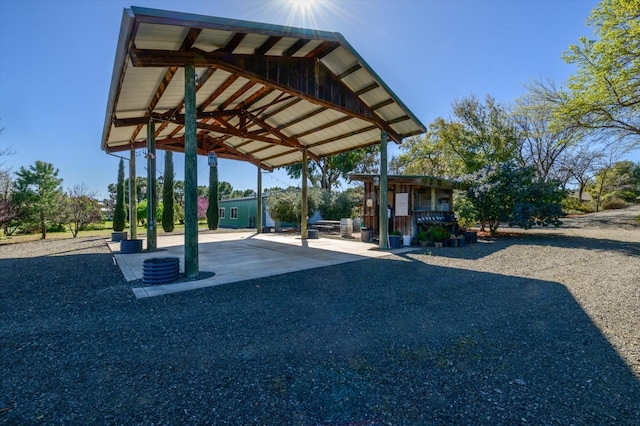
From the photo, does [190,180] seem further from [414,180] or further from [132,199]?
[414,180]

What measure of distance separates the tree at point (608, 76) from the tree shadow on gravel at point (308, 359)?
1228 cm

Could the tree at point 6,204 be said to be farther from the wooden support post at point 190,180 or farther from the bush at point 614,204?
the bush at point 614,204

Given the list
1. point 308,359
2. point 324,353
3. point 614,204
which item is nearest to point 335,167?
point 324,353

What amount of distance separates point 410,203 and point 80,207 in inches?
711

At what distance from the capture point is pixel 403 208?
11055 millimetres

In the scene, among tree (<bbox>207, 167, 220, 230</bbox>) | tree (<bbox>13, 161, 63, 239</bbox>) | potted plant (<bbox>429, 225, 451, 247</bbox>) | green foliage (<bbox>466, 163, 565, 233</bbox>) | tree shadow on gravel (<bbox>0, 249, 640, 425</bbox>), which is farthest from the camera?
tree (<bbox>207, 167, 220, 230</bbox>)

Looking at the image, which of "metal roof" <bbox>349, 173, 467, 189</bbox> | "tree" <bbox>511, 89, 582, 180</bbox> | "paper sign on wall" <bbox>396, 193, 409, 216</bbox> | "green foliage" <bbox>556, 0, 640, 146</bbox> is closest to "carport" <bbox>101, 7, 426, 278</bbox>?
"metal roof" <bbox>349, 173, 467, 189</bbox>

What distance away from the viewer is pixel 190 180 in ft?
18.2

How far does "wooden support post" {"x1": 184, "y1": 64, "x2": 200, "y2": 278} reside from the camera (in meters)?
5.52

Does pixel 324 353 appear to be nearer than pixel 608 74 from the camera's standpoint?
Yes

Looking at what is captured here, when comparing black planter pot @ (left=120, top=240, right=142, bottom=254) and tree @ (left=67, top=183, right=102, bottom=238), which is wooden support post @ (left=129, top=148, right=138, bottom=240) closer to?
black planter pot @ (left=120, top=240, right=142, bottom=254)

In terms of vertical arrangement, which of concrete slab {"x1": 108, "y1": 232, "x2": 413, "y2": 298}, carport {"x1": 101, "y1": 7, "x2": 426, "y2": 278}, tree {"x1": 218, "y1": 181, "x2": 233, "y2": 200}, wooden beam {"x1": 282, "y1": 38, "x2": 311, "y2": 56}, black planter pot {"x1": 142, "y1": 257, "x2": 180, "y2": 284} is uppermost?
tree {"x1": 218, "y1": 181, "x2": 233, "y2": 200}

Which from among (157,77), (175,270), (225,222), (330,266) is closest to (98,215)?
(225,222)

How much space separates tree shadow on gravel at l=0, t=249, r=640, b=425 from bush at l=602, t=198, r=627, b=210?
33.6m
